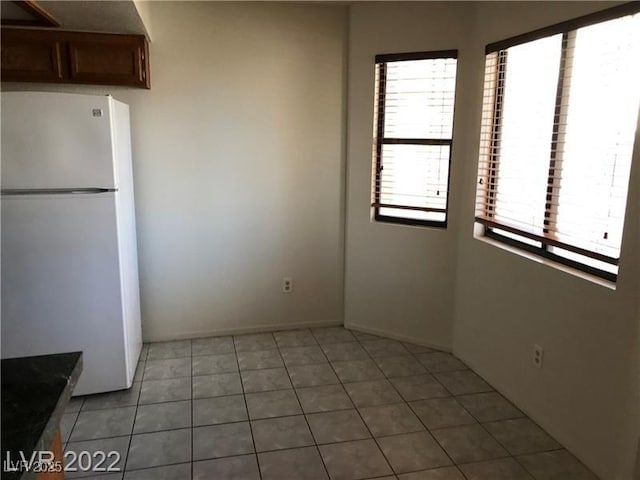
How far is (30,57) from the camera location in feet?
10.3

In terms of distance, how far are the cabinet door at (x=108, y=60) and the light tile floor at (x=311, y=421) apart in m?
1.90

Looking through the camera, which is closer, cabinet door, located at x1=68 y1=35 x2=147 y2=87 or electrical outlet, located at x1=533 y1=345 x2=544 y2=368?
electrical outlet, located at x1=533 y1=345 x2=544 y2=368

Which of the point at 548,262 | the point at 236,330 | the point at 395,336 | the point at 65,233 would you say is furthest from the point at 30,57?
the point at 548,262

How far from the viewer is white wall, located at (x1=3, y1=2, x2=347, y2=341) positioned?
351 centimetres

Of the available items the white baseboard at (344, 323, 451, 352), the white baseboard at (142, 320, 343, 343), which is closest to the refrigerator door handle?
the white baseboard at (142, 320, 343, 343)

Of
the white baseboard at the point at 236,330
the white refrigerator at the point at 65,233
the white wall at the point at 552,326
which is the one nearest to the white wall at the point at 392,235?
the white wall at the point at 552,326

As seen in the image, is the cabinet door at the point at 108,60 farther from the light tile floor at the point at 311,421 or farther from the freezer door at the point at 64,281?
the light tile floor at the point at 311,421

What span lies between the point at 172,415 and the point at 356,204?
1.95 metres

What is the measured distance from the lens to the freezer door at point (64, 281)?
2686 mm

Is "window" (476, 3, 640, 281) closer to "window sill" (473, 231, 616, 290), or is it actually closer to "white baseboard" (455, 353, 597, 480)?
"window sill" (473, 231, 616, 290)

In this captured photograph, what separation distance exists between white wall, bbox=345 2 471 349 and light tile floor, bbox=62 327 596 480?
1.00 feet

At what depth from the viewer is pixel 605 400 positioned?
7.43 feet

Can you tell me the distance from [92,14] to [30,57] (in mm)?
683

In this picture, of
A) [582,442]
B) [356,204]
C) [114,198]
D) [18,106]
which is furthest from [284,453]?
[18,106]
